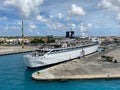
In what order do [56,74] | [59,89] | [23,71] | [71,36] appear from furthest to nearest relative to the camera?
[71,36], [23,71], [56,74], [59,89]

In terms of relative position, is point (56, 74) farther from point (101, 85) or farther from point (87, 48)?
point (87, 48)

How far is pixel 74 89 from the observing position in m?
44.5

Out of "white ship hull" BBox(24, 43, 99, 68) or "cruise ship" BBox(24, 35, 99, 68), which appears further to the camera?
"cruise ship" BBox(24, 35, 99, 68)

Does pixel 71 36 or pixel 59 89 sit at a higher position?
pixel 71 36

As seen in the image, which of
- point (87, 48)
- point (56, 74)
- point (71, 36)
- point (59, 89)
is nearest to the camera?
point (59, 89)

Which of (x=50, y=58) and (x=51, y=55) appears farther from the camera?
(x=51, y=55)

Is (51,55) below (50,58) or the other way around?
the other way around

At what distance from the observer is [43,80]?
48125 mm

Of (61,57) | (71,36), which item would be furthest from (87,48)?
(61,57)

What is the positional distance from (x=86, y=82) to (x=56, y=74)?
7.18 meters

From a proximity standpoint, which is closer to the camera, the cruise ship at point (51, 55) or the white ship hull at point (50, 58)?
the white ship hull at point (50, 58)

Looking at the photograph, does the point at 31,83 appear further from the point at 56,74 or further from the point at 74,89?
the point at 74,89

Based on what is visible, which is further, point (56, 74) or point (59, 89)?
point (56, 74)

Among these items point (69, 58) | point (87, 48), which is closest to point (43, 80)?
point (69, 58)
